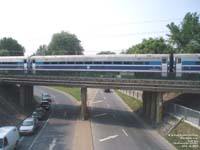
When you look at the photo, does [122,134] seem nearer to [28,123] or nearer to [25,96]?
[28,123]

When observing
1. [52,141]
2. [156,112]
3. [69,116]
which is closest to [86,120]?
[69,116]

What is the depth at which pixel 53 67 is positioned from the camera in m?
56.2

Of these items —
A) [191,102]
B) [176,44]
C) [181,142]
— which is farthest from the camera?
[176,44]

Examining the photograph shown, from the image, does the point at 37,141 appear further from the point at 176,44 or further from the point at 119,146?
the point at 176,44

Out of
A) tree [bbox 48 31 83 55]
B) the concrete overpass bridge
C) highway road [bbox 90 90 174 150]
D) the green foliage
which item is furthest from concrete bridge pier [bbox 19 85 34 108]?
tree [bbox 48 31 83 55]

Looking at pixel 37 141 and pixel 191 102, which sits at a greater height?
pixel 191 102

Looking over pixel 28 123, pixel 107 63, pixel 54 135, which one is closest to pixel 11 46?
pixel 107 63

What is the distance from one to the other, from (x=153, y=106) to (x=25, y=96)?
23552 millimetres

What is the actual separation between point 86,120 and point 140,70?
1142 cm

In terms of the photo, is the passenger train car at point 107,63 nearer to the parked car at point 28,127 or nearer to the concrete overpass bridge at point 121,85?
the concrete overpass bridge at point 121,85

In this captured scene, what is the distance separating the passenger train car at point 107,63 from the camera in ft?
154

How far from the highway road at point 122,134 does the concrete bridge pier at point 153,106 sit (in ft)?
6.89

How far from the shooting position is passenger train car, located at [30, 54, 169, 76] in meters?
46.9

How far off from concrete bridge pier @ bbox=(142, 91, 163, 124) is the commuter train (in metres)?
3.44
